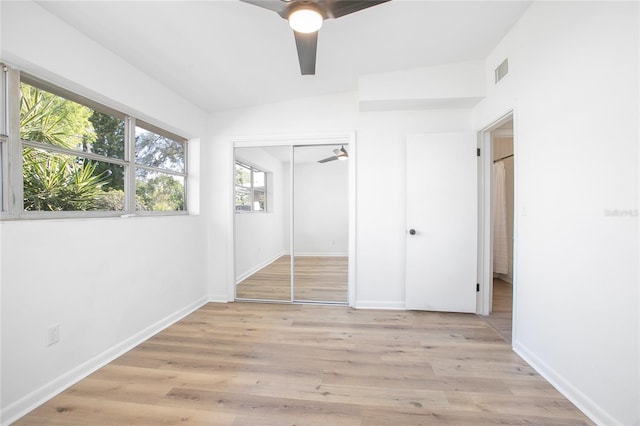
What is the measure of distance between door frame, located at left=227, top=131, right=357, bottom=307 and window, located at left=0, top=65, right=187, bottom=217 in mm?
851

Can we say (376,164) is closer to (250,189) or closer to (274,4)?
(250,189)

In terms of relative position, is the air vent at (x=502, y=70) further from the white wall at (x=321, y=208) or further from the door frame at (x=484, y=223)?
the white wall at (x=321, y=208)

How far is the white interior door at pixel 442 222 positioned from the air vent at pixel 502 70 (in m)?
0.59

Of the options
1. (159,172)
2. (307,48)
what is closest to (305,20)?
(307,48)

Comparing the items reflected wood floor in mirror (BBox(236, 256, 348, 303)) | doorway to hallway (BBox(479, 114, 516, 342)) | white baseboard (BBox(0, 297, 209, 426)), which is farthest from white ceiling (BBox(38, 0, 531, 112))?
white baseboard (BBox(0, 297, 209, 426))

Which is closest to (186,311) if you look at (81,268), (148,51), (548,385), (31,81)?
(81,268)

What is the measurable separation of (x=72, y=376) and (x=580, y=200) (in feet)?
11.5

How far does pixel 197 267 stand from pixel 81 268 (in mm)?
1383

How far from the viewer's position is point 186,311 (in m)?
2.92

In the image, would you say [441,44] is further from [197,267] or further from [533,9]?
[197,267]

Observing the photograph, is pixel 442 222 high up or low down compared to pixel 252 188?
down

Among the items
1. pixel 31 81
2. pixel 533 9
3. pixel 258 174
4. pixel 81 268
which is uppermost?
pixel 533 9

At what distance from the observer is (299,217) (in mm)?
3422

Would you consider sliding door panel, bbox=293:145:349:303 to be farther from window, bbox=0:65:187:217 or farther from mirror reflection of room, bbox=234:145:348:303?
window, bbox=0:65:187:217
